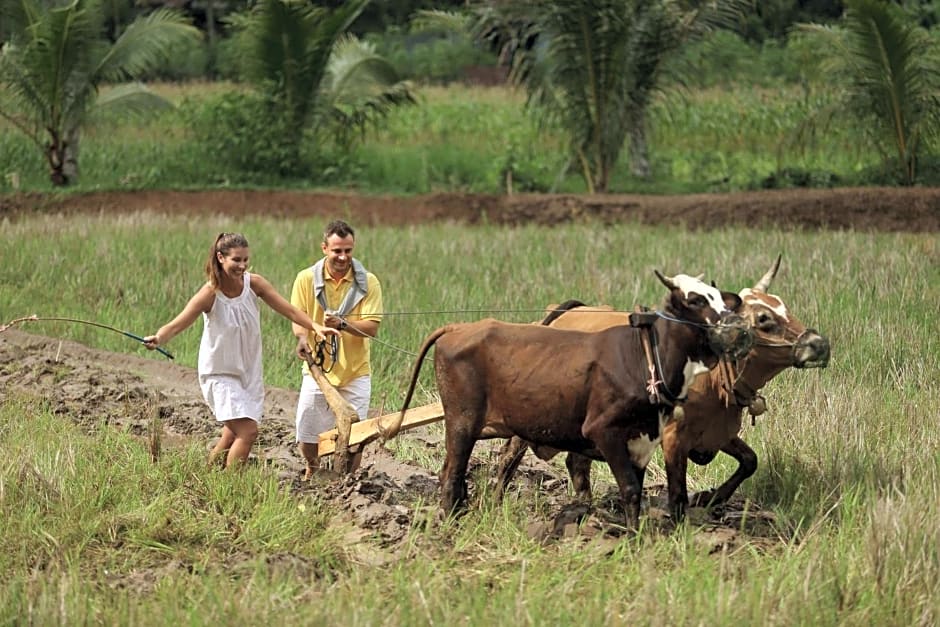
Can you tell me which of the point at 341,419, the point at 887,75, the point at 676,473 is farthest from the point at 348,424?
the point at 887,75

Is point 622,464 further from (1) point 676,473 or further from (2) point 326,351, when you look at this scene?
(2) point 326,351

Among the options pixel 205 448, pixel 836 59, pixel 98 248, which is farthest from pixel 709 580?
pixel 836 59

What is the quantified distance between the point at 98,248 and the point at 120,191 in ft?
23.9

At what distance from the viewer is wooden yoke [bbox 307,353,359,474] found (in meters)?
7.11

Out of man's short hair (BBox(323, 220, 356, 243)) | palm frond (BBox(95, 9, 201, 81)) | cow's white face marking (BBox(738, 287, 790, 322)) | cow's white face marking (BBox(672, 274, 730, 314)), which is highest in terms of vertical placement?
palm frond (BBox(95, 9, 201, 81))

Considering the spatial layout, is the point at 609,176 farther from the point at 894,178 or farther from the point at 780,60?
the point at 780,60

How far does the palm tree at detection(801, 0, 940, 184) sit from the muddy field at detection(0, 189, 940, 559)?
141cm

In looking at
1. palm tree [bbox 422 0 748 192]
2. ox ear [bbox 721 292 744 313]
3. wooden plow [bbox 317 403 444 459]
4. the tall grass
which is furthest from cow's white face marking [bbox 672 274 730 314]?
the tall grass

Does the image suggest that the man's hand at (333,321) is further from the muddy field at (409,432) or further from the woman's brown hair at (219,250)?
the muddy field at (409,432)

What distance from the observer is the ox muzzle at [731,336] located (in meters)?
6.13

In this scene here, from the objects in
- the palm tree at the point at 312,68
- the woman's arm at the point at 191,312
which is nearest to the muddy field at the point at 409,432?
the woman's arm at the point at 191,312

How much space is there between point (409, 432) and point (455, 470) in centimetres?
261

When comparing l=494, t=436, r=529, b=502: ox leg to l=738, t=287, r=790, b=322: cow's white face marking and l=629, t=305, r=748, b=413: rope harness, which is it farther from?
l=738, t=287, r=790, b=322: cow's white face marking

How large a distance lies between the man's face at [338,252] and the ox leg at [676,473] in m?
2.01
